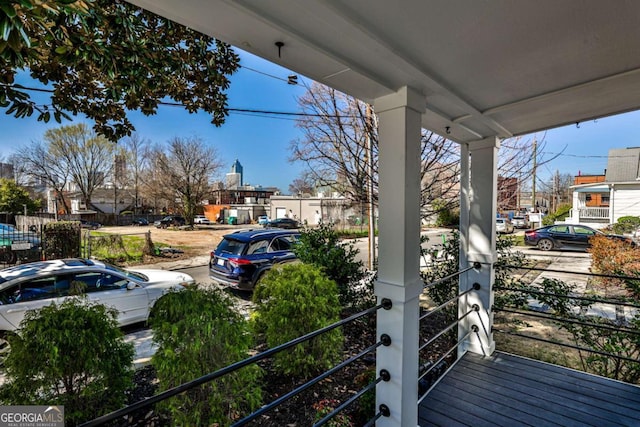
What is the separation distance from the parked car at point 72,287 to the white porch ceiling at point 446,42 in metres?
2.88

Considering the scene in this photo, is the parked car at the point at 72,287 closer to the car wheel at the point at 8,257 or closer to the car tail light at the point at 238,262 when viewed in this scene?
the car tail light at the point at 238,262

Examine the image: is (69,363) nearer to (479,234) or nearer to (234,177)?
(479,234)

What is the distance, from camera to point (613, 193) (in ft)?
43.8

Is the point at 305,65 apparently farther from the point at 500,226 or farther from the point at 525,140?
the point at 500,226

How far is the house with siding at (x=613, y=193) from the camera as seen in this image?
42.2ft

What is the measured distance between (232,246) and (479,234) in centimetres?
442

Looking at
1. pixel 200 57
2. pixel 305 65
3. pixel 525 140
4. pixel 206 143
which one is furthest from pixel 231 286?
pixel 206 143

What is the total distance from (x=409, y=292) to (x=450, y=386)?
1.20 meters

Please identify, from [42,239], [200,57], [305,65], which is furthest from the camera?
[42,239]

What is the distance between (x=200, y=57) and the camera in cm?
288

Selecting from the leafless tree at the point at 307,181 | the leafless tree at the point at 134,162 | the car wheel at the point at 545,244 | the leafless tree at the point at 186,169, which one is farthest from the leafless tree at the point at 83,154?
the car wheel at the point at 545,244

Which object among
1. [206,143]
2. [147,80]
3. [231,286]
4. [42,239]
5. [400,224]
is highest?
[206,143]

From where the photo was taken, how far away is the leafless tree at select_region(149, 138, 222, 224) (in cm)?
1820

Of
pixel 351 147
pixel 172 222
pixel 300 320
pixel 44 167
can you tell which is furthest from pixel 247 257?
pixel 172 222
